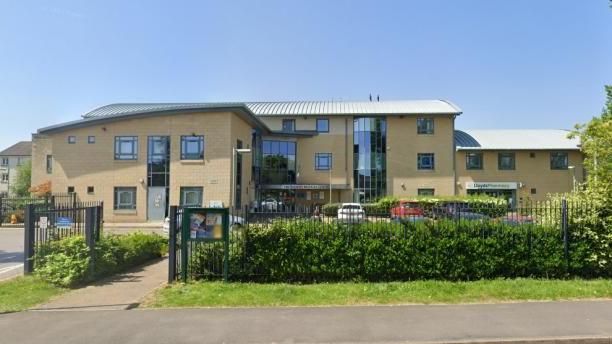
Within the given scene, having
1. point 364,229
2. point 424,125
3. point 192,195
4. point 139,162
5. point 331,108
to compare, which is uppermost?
point 331,108

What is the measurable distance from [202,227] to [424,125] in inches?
1356

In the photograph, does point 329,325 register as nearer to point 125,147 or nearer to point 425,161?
point 125,147

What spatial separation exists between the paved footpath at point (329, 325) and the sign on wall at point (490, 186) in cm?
3470

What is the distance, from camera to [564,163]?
133ft

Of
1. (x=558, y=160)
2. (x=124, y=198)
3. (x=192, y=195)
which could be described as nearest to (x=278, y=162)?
(x=192, y=195)

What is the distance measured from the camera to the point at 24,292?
8.30 metres

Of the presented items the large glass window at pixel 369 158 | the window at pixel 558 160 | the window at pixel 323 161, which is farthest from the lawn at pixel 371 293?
the window at pixel 558 160

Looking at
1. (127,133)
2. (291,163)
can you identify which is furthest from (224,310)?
(291,163)

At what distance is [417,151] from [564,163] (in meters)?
13.7

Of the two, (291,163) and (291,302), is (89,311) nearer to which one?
(291,302)

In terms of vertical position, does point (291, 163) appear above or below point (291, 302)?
above

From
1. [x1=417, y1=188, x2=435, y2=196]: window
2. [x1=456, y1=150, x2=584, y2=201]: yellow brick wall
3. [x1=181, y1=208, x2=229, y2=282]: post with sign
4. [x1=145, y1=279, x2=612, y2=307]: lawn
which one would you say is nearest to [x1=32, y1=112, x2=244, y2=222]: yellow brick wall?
[x1=417, y1=188, x2=435, y2=196]: window

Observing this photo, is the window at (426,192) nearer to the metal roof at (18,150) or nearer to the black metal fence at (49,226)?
the black metal fence at (49,226)

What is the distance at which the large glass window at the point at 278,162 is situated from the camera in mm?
39281
